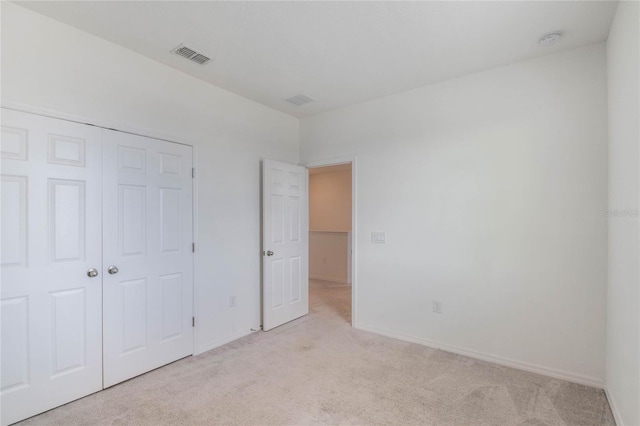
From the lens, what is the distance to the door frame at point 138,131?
6.76 feet

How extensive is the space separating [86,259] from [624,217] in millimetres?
3681

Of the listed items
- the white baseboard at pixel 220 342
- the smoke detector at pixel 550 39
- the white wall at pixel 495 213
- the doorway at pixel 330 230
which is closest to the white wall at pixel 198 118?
the white baseboard at pixel 220 342

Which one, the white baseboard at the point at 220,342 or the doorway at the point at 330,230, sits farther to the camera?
the doorway at the point at 330,230

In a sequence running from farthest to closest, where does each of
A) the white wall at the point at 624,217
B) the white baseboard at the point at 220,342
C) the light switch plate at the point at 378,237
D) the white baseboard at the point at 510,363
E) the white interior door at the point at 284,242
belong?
1. the white interior door at the point at 284,242
2. the light switch plate at the point at 378,237
3. the white baseboard at the point at 220,342
4. the white baseboard at the point at 510,363
5. the white wall at the point at 624,217

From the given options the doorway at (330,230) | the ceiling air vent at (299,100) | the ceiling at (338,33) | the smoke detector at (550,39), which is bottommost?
the doorway at (330,230)

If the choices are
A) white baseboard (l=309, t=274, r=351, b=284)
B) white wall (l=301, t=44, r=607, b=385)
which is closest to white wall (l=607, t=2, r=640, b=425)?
white wall (l=301, t=44, r=607, b=385)

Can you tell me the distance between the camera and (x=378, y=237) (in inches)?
140

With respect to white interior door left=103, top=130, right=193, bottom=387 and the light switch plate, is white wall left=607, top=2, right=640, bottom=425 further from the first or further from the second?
white interior door left=103, top=130, right=193, bottom=387

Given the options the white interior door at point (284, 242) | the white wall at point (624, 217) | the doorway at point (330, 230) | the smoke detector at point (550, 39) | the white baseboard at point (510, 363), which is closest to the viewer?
the white wall at point (624, 217)

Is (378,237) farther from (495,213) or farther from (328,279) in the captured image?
(328,279)

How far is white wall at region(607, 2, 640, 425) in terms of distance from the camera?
162cm

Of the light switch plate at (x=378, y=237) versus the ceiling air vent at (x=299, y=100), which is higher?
the ceiling air vent at (x=299, y=100)

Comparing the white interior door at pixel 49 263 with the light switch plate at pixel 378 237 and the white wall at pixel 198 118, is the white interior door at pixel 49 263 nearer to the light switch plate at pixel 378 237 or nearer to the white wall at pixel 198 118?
the white wall at pixel 198 118

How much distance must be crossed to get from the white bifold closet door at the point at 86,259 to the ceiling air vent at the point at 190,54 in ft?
2.54
